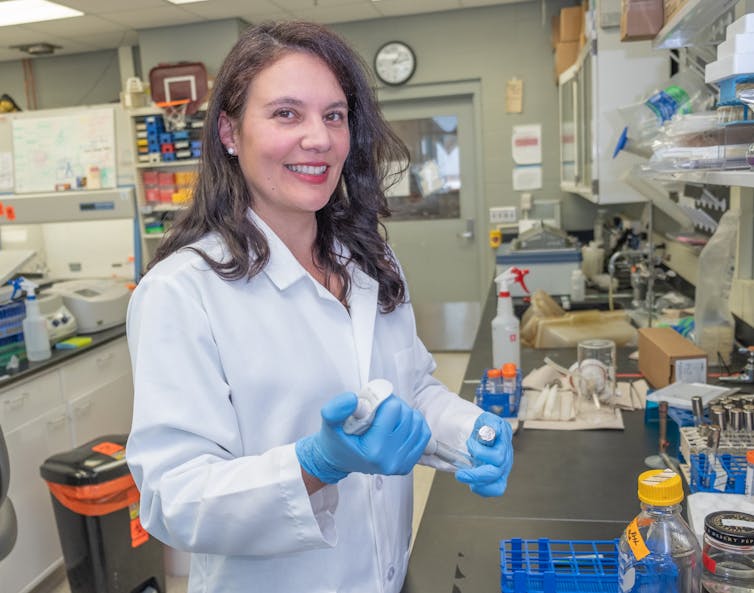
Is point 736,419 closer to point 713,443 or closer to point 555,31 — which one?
point 713,443

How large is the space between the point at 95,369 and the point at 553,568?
2807 mm

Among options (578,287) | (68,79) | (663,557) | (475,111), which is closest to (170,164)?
(68,79)

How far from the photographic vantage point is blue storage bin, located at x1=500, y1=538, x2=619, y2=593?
101cm

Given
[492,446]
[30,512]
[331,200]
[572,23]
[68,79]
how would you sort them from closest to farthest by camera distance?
[492,446] < [331,200] < [30,512] < [572,23] < [68,79]

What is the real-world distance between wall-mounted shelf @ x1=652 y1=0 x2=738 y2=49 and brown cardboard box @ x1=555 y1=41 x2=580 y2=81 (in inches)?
102

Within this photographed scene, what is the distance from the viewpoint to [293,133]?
1.12m

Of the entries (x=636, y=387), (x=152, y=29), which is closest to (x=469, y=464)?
(x=636, y=387)

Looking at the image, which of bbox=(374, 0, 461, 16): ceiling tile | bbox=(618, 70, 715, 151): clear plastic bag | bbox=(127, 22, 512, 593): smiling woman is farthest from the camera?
bbox=(374, 0, 461, 16): ceiling tile

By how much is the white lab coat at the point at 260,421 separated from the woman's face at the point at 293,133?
9cm

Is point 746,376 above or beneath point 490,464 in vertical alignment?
beneath

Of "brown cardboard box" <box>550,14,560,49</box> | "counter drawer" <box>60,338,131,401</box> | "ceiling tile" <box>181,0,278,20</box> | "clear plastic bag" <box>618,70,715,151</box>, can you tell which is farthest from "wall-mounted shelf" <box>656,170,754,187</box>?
"ceiling tile" <box>181,0,278,20</box>

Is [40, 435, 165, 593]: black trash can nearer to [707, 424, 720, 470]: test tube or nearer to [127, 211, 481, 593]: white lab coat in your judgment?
[127, 211, 481, 593]: white lab coat

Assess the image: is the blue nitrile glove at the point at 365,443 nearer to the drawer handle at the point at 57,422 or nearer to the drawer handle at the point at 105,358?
the drawer handle at the point at 57,422

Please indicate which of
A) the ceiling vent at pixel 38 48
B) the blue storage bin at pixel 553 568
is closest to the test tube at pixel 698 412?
the blue storage bin at pixel 553 568
